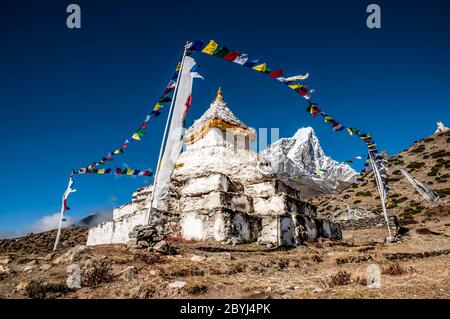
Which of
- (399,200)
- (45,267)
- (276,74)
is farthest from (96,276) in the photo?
(399,200)

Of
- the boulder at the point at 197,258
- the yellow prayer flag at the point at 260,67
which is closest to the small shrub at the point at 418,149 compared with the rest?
the yellow prayer flag at the point at 260,67

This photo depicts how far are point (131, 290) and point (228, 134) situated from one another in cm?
1913

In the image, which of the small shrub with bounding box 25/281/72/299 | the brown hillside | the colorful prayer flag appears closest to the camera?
the small shrub with bounding box 25/281/72/299

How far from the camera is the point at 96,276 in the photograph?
349 inches

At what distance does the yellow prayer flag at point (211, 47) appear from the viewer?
13.4m

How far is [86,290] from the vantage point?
8.22 m

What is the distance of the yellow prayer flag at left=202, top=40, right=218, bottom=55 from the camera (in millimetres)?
13430

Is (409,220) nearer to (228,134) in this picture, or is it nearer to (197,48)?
(228,134)

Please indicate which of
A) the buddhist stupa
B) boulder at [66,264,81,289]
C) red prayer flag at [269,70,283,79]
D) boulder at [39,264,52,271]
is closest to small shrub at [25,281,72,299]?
boulder at [66,264,81,289]

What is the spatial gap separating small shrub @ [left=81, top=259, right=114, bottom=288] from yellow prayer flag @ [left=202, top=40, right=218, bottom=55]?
31.4 feet

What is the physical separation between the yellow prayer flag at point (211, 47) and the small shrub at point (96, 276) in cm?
957

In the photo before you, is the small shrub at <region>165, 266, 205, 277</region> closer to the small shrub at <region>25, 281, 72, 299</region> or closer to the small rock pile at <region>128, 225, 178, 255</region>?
the small rock pile at <region>128, 225, 178, 255</region>

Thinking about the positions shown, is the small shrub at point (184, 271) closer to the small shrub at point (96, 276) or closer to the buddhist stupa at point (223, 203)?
the small shrub at point (96, 276)
